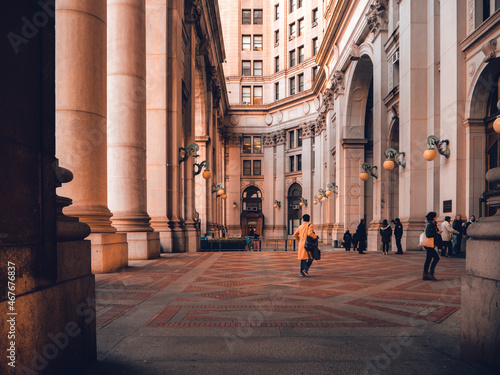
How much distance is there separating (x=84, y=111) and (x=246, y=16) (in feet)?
185

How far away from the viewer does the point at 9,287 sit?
2959mm

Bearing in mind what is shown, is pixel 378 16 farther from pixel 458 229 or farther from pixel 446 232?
pixel 458 229

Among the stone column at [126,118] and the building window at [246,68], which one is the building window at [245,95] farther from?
the stone column at [126,118]

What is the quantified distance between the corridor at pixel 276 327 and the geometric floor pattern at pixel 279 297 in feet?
0.06

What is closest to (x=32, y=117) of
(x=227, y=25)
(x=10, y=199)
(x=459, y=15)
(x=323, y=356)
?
(x=10, y=199)

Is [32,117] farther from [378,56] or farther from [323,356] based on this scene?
[378,56]

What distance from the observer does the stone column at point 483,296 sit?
373 cm

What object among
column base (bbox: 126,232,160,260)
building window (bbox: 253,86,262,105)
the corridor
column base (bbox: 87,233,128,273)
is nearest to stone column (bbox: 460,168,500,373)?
the corridor

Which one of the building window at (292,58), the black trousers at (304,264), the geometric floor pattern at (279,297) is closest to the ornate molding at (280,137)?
the building window at (292,58)

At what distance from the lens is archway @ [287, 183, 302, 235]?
59.0 meters

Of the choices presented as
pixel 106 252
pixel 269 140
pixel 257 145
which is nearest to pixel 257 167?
pixel 257 145

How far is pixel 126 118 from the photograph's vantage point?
1391 centimetres

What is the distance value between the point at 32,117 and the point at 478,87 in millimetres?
16170

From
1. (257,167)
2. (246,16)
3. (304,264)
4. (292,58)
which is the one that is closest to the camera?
(304,264)
